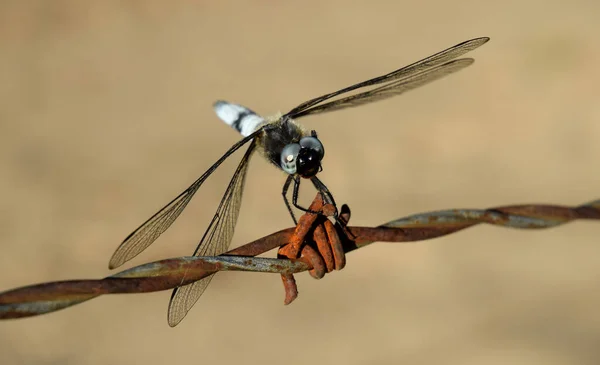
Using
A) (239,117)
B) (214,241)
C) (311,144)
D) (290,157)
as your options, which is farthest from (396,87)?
(214,241)

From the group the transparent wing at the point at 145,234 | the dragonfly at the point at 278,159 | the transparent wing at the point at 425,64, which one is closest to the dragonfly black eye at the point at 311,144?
the dragonfly at the point at 278,159

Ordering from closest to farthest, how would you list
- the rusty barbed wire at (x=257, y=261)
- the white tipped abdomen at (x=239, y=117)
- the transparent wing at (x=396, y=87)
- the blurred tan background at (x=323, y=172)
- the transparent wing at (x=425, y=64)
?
the rusty barbed wire at (x=257, y=261) < the transparent wing at (x=425, y=64) < the transparent wing at (x=396, y=87) < the white tipped abdomen at (x=239, y=117) < the blurred tan background at (x=323, y=172)

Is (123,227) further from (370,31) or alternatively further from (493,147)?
(370,31)

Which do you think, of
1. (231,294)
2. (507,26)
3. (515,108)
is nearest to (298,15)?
(507,26)

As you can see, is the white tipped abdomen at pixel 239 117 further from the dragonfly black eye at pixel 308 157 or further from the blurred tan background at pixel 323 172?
the blurred tan background at pixel 323 172

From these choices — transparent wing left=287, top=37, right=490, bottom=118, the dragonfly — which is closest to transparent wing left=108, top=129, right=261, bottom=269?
the dragonfly

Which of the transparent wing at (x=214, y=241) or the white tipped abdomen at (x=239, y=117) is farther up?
the white tipped abdomen at (x=239, y=117)

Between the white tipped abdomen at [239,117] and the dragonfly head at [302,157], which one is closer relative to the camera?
the dragonfly head at [302,157]
